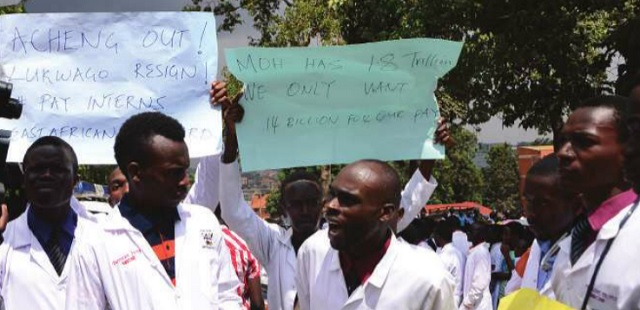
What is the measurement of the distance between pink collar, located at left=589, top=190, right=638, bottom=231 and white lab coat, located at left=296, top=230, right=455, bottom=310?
76 cm

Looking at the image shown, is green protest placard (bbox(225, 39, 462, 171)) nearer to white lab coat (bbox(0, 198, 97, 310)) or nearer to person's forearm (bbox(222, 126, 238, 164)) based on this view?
person's forearm (bbox(222, 126, 238, 164))

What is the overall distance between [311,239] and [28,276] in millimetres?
1335

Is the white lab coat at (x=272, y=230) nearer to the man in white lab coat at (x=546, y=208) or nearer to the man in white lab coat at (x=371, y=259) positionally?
the man in white lab coat at (x=546, y=208)

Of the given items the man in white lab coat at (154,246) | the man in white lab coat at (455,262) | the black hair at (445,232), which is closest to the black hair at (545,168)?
the man in white lab coat at (154,246)

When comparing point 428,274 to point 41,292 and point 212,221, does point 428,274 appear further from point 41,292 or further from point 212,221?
point 41,292

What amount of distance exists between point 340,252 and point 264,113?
171 cm

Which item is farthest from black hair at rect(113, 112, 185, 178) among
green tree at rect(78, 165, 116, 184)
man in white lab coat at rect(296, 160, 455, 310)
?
green tree at rect(78, 165, 116, 184)

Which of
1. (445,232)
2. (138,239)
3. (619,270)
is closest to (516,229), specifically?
(445,232)

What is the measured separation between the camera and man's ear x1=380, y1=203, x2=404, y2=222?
4.19 m

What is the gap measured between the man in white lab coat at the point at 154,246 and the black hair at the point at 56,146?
2.98ft

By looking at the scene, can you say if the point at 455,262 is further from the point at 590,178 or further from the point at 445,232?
the point at 590,178

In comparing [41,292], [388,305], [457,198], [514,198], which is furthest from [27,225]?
[514,198]

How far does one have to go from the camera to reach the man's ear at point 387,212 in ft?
13.7

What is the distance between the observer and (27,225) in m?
4.91
